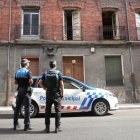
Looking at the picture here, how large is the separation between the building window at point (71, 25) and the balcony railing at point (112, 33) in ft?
5.54

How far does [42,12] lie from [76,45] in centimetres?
351

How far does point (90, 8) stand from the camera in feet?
55.5

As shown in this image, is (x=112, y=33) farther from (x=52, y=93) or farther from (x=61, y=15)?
(x=52, y=93)

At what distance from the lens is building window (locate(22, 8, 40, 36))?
16.2m

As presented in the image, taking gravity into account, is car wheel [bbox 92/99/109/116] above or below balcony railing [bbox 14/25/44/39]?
below

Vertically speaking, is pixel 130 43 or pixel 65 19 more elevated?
pixel 65 19

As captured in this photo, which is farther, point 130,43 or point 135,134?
point 130,43

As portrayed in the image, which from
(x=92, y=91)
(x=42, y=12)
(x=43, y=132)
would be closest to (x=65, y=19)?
(x=42, y=12)

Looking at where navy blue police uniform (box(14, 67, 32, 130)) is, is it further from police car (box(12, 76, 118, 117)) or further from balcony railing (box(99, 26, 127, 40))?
balcony railing (box(99, 26, 127, 40))

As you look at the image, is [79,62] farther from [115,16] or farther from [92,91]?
[92,91]

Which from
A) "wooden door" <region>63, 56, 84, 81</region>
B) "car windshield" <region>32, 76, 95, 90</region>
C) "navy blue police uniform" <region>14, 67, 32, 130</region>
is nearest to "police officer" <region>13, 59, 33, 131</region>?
"navy blue police uniform" <region>14, 67, 32, 130</region>

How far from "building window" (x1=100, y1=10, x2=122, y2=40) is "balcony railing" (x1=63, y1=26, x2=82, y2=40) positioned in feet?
5.91

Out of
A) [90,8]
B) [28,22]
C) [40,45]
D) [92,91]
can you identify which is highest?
[90,8]

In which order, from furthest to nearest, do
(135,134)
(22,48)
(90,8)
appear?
(90,8)
(22,48)
(135,134)
